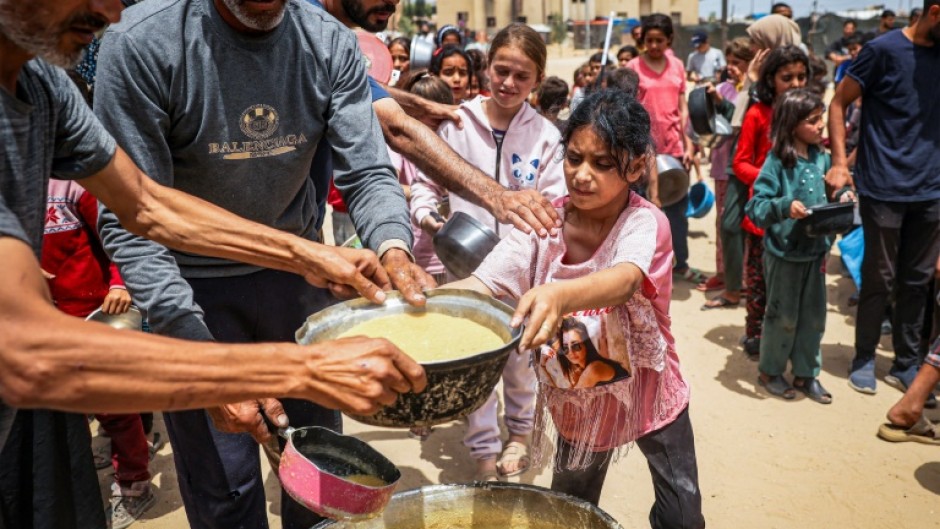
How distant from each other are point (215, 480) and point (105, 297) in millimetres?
1586

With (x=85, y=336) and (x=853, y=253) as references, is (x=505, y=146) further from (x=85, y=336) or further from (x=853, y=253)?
(x=853, y=253)

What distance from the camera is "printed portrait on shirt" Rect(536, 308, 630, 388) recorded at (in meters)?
2.27

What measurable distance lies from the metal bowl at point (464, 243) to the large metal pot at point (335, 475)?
1360 mm

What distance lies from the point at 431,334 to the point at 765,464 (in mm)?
2602

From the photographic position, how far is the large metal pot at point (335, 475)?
5.18ft

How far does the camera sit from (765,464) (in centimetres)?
374

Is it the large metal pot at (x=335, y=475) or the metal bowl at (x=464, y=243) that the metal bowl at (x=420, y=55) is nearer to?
the metal bowl at (x=464, y=243)

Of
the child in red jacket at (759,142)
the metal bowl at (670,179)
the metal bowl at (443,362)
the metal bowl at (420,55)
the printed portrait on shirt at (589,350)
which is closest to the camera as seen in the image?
the metal bowl at (443,362)

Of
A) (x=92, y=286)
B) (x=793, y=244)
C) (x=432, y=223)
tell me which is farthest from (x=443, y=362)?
(x=793, y=244)

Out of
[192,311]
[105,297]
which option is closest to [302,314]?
[192,311]

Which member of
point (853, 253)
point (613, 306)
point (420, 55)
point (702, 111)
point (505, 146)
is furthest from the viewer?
point (420, 55)

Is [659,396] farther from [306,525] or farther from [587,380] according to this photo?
[306,525]

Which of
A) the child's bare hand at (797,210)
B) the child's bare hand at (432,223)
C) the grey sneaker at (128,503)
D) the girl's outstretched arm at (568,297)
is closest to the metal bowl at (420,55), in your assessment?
the child's bare hand at (432,223)

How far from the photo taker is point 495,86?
366cm
